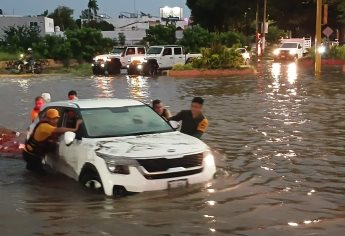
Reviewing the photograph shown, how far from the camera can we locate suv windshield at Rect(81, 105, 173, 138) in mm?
9070

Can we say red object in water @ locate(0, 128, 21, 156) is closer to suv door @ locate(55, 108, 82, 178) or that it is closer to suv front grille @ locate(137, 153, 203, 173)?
suv door @ locate(55, 108, 82, 178)

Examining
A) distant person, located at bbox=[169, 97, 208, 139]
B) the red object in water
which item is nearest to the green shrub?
the red object in water

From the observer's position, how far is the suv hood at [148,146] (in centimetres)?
812

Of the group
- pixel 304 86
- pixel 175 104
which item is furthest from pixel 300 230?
pixel 304 86

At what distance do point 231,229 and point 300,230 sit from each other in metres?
0.75

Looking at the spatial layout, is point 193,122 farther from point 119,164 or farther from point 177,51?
point 177,51

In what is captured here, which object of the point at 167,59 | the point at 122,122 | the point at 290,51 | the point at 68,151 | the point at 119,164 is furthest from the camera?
the point at 290,51

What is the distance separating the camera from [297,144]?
12.7 meters

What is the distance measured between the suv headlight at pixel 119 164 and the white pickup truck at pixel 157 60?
31043 mm

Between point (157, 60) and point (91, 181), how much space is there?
31939 mm

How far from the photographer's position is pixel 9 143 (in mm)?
12562

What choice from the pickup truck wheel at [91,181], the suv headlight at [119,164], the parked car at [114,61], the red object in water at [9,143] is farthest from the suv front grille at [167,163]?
the parked car at [114,61]

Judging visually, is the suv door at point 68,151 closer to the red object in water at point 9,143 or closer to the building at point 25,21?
the red object in water at point 9,143

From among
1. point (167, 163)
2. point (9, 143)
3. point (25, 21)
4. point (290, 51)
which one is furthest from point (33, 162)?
point (25, 21)
